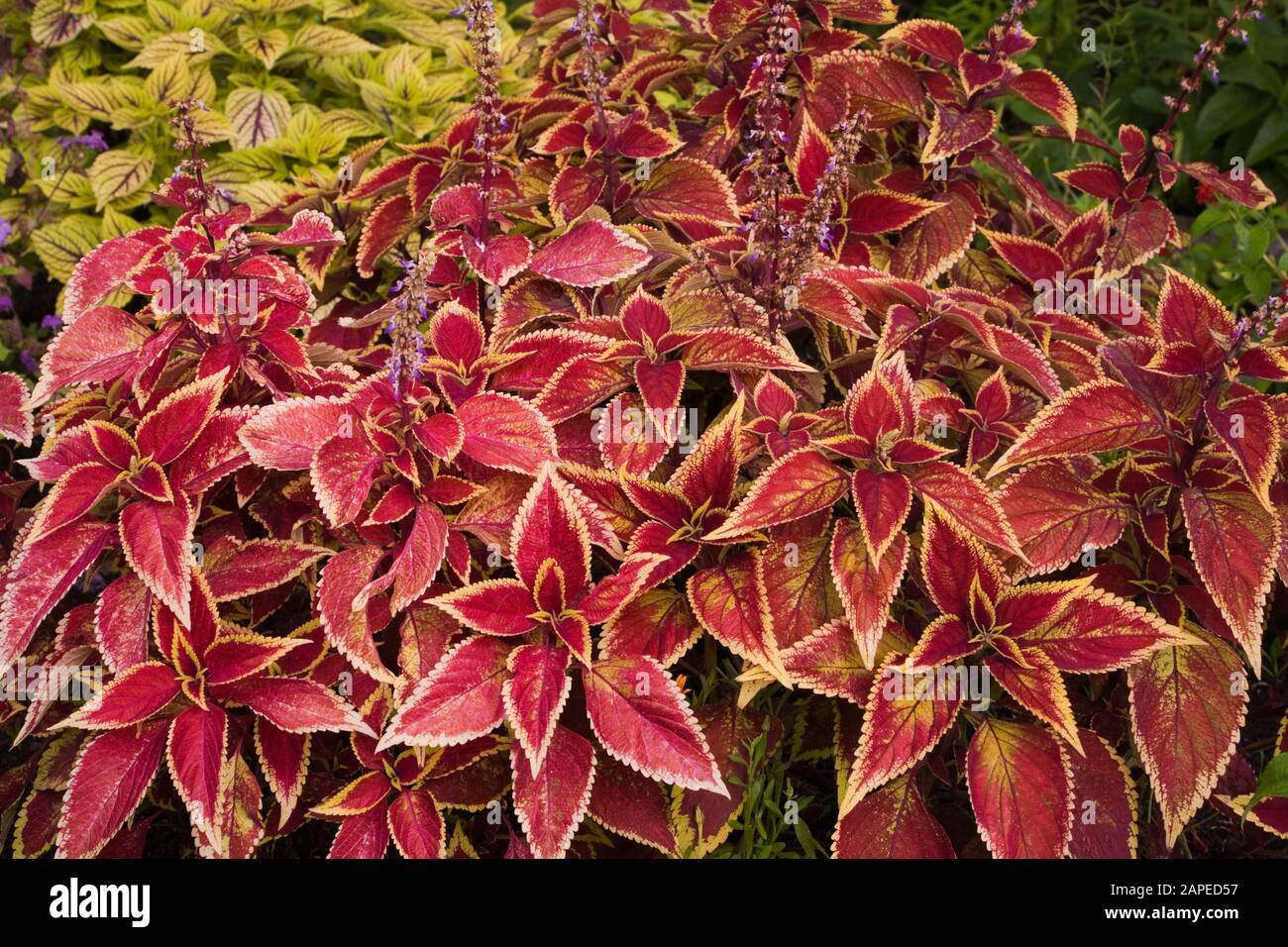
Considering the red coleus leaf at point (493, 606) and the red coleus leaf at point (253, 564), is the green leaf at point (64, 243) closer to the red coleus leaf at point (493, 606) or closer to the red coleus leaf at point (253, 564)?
the red coleus leaf at point (253, 564)

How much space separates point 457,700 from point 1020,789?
795 millimetres

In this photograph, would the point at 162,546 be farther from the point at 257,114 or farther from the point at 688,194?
the point at 257,114

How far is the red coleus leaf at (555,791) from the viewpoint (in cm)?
173

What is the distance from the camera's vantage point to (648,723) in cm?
175

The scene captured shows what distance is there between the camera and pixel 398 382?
73.5 inches

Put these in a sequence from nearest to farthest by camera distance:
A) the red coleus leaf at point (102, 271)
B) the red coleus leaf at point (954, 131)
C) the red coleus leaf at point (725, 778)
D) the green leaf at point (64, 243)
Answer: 1. the red coleus leaf at point (725, 778)
2. the red coleus leaf at point (102, 271)
3. the red coleus leaf at point (954, 131)
4. the green leaf at point (64, 243)

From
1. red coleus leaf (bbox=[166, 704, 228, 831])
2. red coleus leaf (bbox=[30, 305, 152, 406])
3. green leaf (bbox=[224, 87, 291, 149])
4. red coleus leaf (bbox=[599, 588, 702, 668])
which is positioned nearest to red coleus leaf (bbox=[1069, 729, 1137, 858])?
red coleus leaf (bbox=[599, 588, 702, 668])

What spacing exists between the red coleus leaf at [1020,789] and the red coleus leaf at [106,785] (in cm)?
117

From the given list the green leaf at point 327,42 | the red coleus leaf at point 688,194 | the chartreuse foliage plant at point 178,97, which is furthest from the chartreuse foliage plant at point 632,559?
the green leaf at point 327,42

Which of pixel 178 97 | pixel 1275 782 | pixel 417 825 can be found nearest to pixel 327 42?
pixel 178 97

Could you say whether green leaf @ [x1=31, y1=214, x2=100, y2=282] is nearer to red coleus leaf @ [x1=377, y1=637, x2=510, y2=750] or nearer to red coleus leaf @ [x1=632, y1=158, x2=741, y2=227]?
red coleus leaf @ [x1=632, y1=158, x2=741, y2=227]

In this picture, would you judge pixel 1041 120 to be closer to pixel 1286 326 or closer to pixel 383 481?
pixel 1286 326

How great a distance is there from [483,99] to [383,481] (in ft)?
2.23

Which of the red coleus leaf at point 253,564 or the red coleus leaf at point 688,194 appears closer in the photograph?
the red coleus leaf at point 253,564
